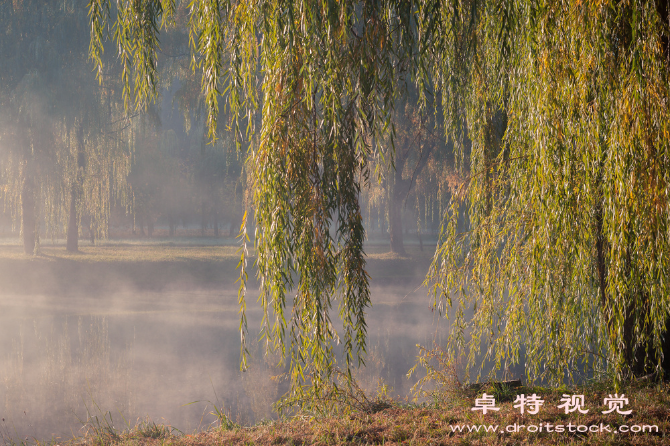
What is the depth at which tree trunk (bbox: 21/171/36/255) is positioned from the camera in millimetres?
13969

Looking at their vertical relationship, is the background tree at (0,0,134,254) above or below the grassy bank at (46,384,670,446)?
above

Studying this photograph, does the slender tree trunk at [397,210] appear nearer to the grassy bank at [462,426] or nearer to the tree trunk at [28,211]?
the tree trunk at [28,211]

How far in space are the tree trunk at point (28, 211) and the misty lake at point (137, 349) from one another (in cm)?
157

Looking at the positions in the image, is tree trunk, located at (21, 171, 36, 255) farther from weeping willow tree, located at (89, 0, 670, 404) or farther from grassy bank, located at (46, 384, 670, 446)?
weeping willow tree, located at (89, 0, 670, 404)

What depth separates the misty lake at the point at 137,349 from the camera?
18.2 feet

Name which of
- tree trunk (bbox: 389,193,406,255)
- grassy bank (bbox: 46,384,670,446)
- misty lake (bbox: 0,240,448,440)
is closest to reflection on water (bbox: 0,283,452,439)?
misty lake (bbox: 0,240,448,440)

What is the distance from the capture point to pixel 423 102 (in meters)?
→ 3.39

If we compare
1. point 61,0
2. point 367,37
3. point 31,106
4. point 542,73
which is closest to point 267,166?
point 367,37

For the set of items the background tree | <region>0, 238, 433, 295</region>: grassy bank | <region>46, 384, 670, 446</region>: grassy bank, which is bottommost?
<region>0, 238, 433, 295</region>: grassy bank

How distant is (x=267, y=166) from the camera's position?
2768 mm

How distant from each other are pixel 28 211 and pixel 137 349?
1014 cm

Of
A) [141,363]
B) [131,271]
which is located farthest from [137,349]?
[131,271]

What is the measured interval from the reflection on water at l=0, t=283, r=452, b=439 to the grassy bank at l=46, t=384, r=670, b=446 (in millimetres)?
1016

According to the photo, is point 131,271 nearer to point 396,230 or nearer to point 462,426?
Answer: point 396,230
